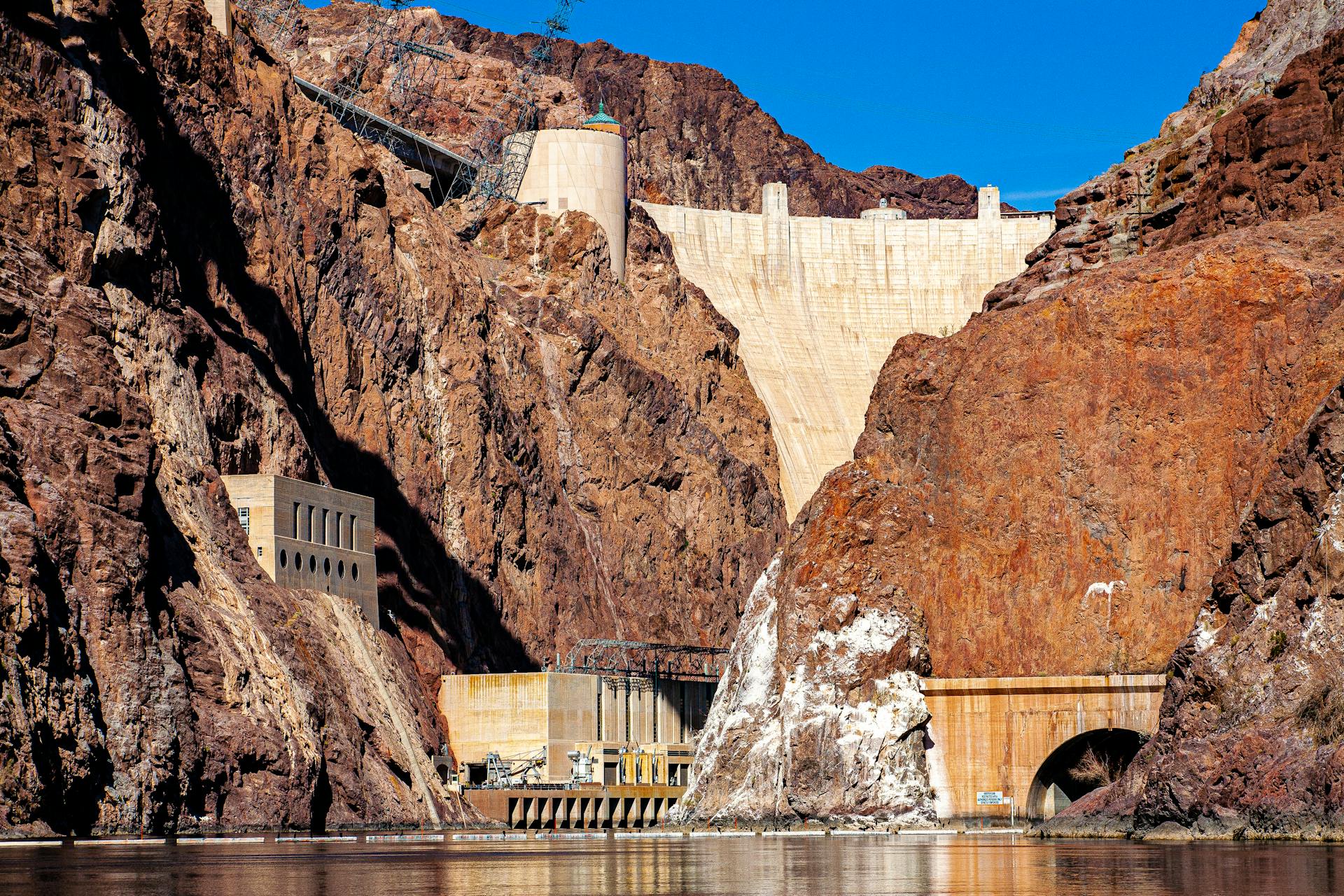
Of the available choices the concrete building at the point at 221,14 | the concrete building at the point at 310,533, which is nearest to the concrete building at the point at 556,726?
the concrete building at the point at 310,533

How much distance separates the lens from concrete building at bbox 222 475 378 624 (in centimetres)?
12069

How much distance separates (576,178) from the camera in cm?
18438

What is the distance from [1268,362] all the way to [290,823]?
157 ft

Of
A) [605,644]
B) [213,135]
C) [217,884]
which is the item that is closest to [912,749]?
[217,884]

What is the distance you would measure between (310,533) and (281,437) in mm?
6343

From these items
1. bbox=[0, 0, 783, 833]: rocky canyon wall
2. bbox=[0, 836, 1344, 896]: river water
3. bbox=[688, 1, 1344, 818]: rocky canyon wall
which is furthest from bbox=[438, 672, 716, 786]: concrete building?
bbox=[0, 836, 1344, 896]: river water

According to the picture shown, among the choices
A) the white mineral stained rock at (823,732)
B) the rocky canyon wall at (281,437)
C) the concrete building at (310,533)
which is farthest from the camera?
the concrete building at (310,533)

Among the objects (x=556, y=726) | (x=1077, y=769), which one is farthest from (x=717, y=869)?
(x=556, y=726)

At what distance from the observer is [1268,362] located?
3538 inches

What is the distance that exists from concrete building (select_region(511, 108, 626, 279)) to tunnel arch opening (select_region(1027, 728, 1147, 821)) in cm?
9700

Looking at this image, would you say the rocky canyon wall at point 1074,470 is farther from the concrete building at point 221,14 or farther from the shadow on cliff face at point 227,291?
the concrete building at point 221,14

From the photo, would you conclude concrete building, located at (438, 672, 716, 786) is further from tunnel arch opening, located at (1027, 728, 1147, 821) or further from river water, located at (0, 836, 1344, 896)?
river water, located at (0, 836, 1344, 896)

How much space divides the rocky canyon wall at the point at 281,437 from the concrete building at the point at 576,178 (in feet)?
10.9

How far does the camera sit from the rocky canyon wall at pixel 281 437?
98250 millimetres
